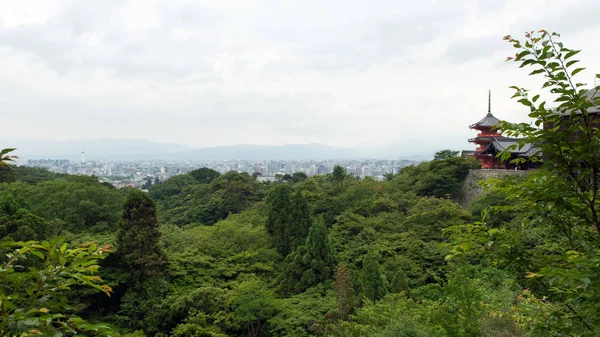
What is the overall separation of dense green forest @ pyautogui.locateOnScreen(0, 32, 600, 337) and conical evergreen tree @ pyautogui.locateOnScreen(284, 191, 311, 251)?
0.06m

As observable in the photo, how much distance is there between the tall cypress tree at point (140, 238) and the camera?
424 inches

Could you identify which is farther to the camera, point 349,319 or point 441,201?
point 441,201

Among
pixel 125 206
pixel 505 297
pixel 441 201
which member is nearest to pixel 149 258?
pixel 125 206

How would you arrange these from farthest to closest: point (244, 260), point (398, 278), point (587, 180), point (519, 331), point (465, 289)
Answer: point (244, 260) < point (398, 278) < point (465, 289) < point (519, 331) < point (587, 180)

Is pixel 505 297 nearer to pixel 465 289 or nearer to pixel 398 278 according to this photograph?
pixel 465 289

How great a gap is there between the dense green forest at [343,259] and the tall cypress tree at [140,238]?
0.14 feet

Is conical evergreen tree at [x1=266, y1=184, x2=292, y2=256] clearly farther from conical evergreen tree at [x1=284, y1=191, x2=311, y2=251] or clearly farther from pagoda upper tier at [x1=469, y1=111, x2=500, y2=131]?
pagoda upper tier at [x1=469, y1=111, x2=500, y2=131]

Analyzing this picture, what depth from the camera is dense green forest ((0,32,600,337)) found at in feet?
6.72

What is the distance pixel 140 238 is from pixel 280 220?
5503 mm

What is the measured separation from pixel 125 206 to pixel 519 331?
1077 centimetres

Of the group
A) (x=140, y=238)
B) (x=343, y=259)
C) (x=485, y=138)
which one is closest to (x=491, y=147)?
(x=485, y=138)

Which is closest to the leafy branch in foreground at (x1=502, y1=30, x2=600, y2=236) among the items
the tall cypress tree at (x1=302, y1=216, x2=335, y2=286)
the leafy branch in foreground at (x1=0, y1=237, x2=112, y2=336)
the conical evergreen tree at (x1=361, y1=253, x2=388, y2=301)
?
the leafy branch in foreground at (x1=0, y1=237, x2=112, y2=336)

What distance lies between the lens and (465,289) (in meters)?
6.53

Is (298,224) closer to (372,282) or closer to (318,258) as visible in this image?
(318,258)
